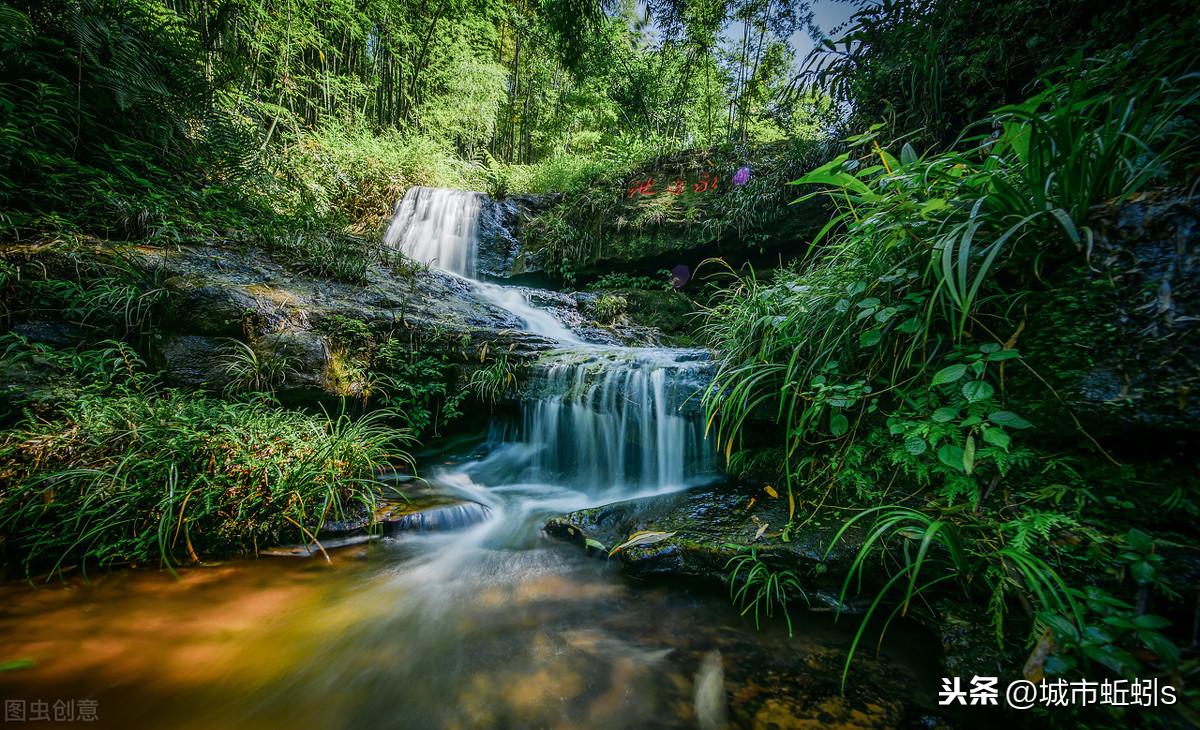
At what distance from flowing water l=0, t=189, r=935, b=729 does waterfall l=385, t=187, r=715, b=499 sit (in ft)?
2.43

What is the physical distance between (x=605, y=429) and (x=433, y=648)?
1973 millimetres

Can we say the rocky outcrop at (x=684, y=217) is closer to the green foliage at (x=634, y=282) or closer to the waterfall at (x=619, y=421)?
the green foliage at (x=634, y=282)

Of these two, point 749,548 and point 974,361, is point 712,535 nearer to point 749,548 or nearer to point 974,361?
point 749,548

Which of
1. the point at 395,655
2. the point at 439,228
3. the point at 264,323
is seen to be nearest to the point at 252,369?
the point at 264,323

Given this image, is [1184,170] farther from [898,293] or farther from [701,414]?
[701,414]

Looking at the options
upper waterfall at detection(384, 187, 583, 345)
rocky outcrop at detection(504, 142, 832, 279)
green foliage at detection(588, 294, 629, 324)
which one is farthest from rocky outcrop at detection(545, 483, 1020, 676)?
upper waterfall at detection(384, 187, 583, 345)

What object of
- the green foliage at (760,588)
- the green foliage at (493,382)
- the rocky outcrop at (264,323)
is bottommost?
the green foliage at (760,588)

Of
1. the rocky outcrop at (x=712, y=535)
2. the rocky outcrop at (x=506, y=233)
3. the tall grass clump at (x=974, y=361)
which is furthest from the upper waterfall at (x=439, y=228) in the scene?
the tall grass clump at (x=974, y=361)

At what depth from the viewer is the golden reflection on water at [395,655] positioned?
133 centimetres

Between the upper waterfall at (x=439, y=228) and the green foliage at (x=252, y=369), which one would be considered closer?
the green foliage at (x=252, y=369)

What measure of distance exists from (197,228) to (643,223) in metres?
5.92

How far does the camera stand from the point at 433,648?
1.71 meters

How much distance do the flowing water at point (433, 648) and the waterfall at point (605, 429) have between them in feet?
2.43

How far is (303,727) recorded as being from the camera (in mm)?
1317
